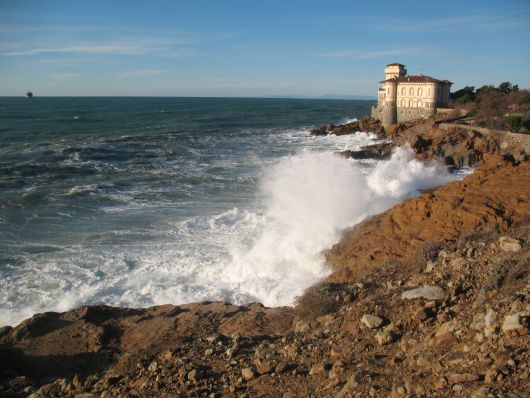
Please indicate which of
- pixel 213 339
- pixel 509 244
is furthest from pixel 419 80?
pixel 213 339

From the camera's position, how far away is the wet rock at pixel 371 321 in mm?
7371

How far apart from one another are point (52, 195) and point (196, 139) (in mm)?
25992

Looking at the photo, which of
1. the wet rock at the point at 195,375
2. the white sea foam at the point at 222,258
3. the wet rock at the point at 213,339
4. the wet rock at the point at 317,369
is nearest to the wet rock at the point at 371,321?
the wet rock at the point at 317,369

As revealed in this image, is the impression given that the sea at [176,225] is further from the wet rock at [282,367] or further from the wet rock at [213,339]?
the wet rock at [282,367]

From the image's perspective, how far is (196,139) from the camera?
47938mm

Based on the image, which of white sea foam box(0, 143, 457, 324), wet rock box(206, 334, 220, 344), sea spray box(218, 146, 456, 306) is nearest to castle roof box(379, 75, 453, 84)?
sea spray box(218, 146, 456, 306)

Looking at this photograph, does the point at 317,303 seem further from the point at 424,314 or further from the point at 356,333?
the point at 424,314

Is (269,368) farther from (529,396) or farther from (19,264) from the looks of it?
(19,264)

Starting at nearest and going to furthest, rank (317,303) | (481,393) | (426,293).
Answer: (481,393)
(426,293)
(317,303)

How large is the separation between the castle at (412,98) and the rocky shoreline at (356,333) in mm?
37014

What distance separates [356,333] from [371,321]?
33 cm

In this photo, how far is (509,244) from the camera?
846cm

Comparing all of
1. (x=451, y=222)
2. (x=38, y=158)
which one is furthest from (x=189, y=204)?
(x=38, y=158)

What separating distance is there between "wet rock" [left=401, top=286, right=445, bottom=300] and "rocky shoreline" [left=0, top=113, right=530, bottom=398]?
2 centimetres
